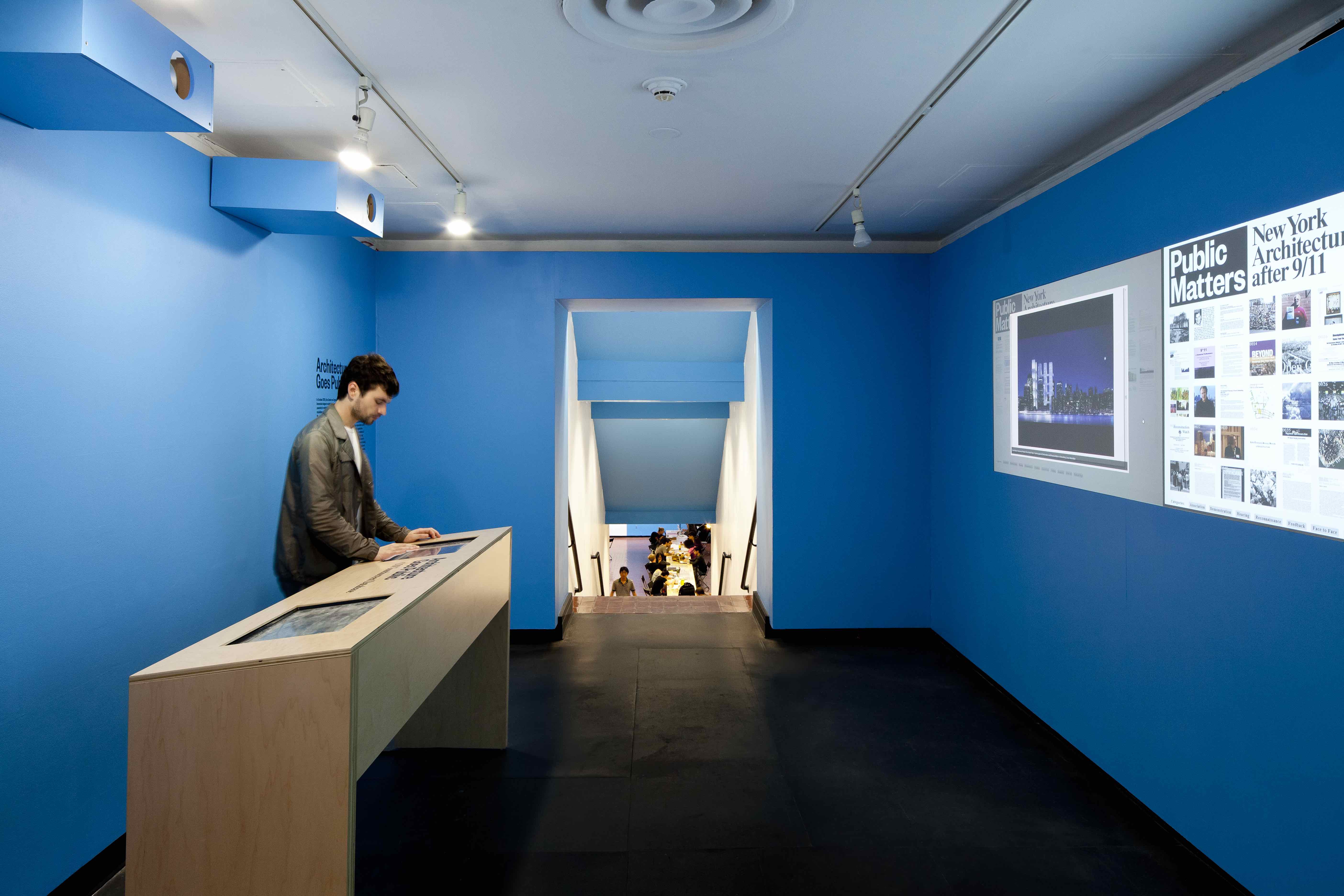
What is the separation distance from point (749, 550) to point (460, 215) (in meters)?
5.37

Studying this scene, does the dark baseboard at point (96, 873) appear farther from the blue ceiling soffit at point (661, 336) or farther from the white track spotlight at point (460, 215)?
the blue ceiling soffit at point (661, 336)

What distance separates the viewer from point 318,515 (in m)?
2.62

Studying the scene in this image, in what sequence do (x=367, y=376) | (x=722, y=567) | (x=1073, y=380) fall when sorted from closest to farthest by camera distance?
(x=367, y=376), (x=1073, y=380), (x=722, y=567)

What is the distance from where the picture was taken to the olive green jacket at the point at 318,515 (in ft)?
8.64

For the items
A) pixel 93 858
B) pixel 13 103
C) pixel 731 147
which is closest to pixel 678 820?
pixel 93 858

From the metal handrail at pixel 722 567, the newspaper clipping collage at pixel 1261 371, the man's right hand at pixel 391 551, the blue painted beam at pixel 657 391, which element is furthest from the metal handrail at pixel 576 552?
the newspaper clipping collage at pixel 1261 371

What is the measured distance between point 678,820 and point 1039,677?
198 cm

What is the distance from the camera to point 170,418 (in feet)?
Result: 8.72

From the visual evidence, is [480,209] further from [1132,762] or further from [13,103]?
[1132,762]

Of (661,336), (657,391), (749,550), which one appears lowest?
(749,550)

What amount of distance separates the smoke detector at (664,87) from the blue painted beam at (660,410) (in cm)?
659

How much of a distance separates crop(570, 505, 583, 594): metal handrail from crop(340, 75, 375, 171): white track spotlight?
3581 mm

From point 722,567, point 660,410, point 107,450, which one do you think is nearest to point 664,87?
point 107,450

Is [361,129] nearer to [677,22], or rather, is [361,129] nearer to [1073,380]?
[677,22]
